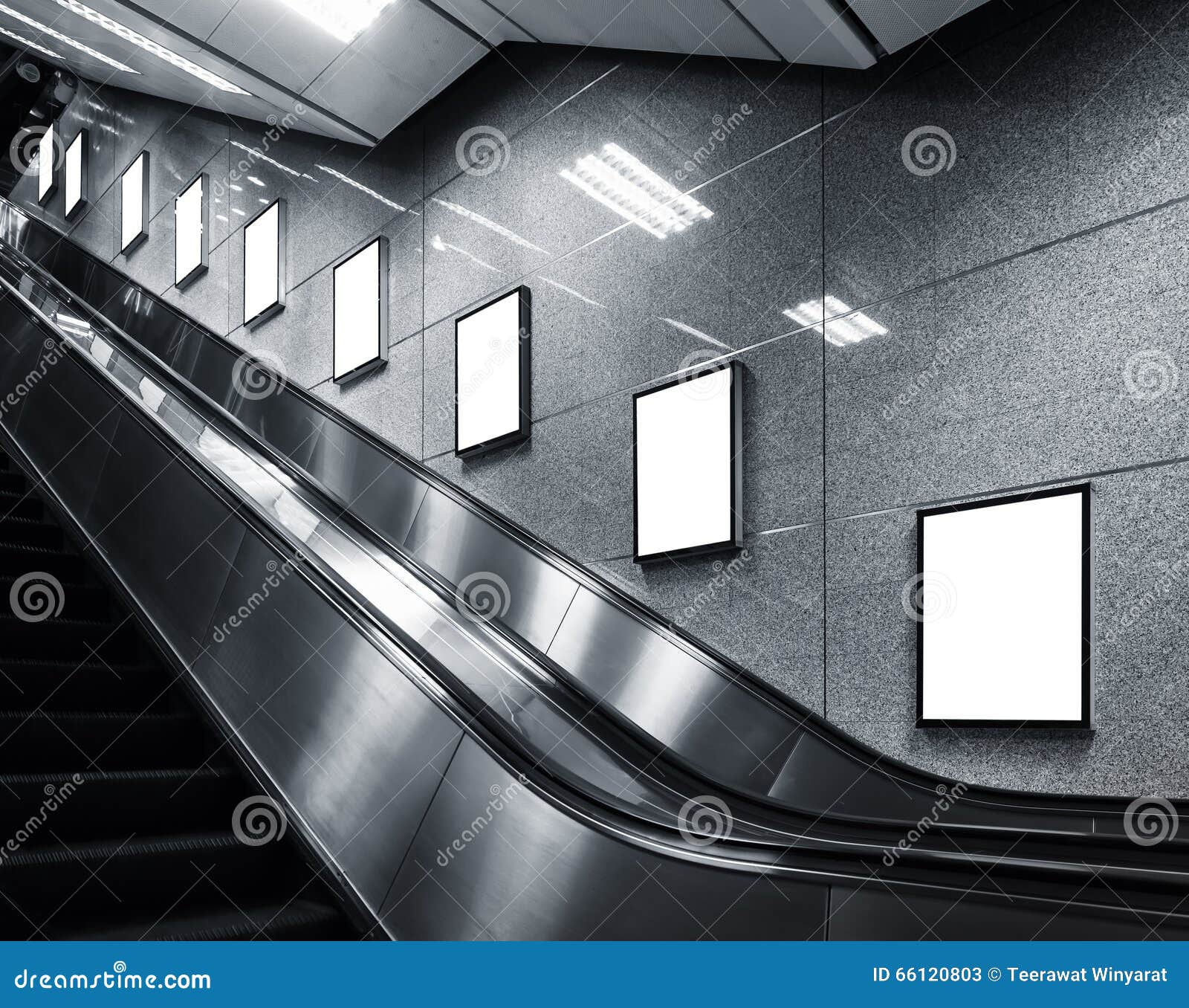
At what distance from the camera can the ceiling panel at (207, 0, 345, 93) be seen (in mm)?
6000

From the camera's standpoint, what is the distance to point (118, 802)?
2434 mm

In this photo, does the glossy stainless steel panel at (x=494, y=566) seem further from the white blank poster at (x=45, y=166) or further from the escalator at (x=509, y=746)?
the white blank poster at (x=45, y=166)

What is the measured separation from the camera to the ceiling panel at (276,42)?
236 inches

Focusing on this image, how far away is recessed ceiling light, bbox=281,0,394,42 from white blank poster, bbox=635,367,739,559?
9.52 feet

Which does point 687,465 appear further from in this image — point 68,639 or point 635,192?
point 68,639

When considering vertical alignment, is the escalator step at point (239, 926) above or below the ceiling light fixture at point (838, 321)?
below

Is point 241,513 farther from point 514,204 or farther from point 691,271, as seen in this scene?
point 514,204

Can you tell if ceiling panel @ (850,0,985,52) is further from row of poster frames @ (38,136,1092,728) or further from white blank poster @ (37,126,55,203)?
white blank poster @ (37,126,55,203)

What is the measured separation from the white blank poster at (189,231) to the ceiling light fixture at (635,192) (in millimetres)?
5095

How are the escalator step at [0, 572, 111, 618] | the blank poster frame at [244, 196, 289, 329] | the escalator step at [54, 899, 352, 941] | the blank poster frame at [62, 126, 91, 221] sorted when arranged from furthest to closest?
the blank poster frame at [62, 126, 91, 221], the blank poster frame at [244, 196, 289, 329], the escalator step at [0, 572, 111, 618], the escalator step at [54, 899, 352, 941]

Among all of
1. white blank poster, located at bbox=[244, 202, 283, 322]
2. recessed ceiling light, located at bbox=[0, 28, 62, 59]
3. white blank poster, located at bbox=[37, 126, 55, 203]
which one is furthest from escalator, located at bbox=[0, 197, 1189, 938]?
white blank poster, located at bbox=[37, 126, 55, 203]

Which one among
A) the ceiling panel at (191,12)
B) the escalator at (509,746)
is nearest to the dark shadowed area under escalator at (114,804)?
the escalator at (509,746)

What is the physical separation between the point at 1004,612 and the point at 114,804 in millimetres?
2873

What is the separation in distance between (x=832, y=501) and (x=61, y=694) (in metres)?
2.89
